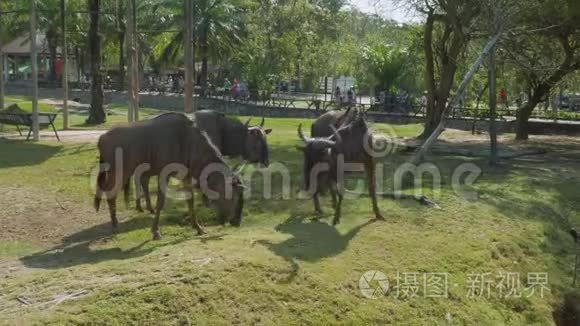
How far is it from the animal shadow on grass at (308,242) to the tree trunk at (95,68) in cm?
1615

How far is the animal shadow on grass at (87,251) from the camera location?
26.5ft

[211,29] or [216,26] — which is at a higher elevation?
[216,26]

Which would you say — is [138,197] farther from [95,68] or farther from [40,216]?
[95,68]

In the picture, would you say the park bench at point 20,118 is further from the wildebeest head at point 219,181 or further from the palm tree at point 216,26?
the palm tree at point 216,26

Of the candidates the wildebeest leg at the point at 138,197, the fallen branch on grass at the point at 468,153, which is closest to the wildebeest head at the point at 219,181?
the wildebeest leg at the point at 138,197

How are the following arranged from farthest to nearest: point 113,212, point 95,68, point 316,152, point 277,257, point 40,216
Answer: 1. point 95,68
2. point 40,216
3. point 316,152
4. point 113,212
5. point 277,257

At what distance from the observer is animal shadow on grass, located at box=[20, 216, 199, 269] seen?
26.5ft

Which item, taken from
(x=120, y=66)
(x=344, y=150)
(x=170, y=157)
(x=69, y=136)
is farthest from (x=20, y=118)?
(x=120, y=66)

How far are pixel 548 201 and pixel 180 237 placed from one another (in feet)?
25.5

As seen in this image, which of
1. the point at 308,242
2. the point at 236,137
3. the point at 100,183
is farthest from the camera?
the point at 236,137

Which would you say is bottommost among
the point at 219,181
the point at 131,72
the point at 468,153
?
the point at 468,153

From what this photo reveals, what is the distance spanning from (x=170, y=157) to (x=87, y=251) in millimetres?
1759

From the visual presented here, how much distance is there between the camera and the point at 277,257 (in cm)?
805

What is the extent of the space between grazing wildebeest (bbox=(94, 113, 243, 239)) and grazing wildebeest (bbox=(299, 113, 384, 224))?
1257mm
